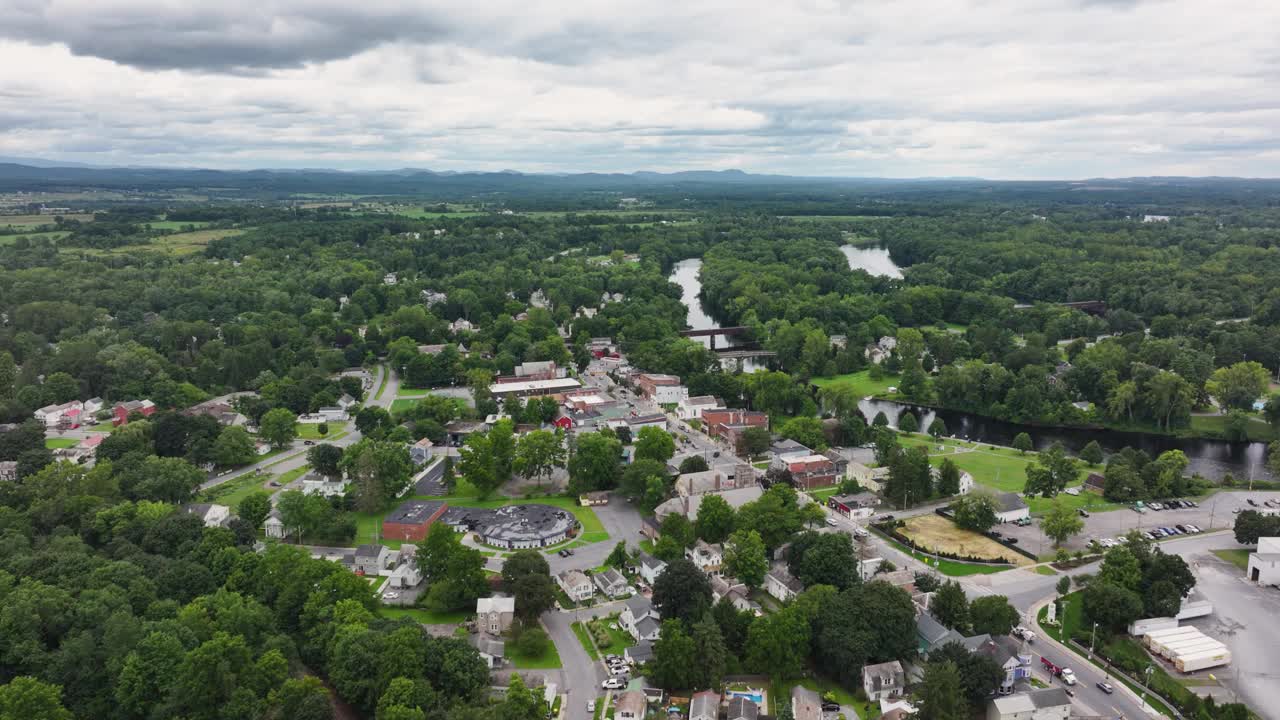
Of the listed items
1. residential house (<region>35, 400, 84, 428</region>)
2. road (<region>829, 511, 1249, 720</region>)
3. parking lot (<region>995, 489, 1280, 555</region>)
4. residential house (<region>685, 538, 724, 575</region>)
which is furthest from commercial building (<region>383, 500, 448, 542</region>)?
residential house (<region>35, 400, 84, 428</region>)

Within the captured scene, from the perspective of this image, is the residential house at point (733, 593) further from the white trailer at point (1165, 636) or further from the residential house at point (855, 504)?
the white trailer at point (1165, 636)

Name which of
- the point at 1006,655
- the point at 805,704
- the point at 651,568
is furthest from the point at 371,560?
the point at 1006,655

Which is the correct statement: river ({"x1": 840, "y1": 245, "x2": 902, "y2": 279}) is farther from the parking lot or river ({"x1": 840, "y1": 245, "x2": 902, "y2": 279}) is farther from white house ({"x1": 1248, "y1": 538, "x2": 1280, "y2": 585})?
white house ({"x1": 1248, "y1": 538, "x2": 1280, "y2": 585})

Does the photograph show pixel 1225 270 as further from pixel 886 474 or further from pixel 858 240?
pixel 886 474

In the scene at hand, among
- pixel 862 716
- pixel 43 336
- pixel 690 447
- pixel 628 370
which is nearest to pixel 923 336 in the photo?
pixel 628 370

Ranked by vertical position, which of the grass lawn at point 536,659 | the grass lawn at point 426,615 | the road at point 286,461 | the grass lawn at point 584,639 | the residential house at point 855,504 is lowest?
the grass lawn at point 426,615

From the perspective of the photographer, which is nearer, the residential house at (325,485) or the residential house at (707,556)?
the residential house at (707,556)

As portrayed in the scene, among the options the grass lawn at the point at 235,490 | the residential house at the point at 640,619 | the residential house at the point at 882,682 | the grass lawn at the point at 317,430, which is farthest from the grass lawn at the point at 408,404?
the residential house at the point at 882,682
